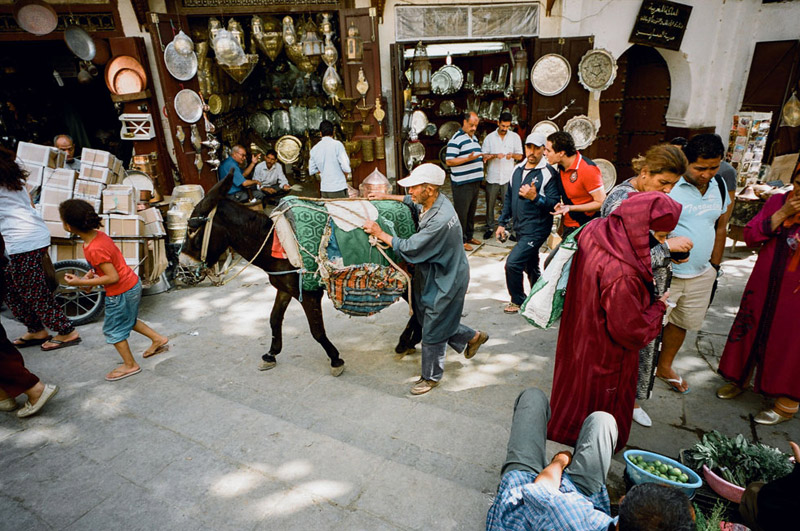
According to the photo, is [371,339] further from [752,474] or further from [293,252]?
[752,474]

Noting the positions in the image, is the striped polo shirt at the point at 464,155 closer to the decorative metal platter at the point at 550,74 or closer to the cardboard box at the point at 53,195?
the decorative metal platter at the point at 550,74

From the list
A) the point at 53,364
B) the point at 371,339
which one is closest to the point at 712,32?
the point at 371,339

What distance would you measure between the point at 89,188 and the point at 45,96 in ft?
21.7

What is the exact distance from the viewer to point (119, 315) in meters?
3.77

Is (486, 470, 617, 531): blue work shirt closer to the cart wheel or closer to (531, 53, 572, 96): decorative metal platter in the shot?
the cart wheel

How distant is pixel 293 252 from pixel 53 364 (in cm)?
266

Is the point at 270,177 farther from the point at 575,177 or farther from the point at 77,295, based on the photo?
the point at 575,177

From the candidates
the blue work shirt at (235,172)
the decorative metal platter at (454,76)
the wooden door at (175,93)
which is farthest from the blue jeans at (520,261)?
the wooden door at (175,93)

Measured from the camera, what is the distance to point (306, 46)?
7.38 metres

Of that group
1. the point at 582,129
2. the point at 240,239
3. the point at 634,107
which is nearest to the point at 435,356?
the point at 240,239

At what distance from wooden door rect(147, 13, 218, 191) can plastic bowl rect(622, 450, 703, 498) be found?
7494 mm

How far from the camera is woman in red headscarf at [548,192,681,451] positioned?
2.19m

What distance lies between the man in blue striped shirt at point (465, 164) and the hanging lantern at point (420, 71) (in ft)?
4.69

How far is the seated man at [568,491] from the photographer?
1.50m
